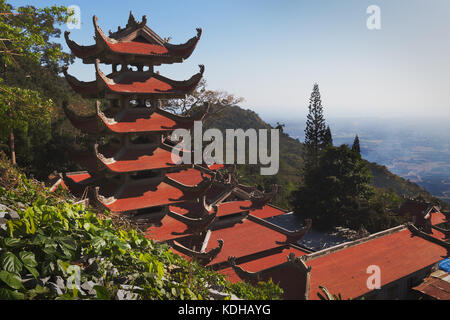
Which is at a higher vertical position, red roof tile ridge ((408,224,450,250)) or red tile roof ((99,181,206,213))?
red tile roof ((99,181,206,213))

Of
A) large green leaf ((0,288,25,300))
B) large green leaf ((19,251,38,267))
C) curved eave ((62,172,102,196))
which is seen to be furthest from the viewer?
curved eave ((62,172,102,196))

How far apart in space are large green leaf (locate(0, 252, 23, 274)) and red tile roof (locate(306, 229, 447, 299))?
8879 mm

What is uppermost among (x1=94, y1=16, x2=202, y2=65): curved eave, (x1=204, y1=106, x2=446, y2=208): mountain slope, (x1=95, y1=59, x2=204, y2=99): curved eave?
(x1=94, y1=16, x2=202, y2=65): curved eave

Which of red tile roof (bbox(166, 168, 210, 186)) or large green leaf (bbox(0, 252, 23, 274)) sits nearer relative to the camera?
large green leaf (bbox(0, 252, 23, 274))

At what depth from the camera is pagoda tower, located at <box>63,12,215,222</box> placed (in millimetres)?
11086

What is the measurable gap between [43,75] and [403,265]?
36083 millimetres

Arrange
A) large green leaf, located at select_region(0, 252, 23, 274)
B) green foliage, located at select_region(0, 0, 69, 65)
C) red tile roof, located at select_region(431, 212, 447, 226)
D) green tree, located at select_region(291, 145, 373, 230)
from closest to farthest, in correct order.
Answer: large green leaf, located at select_region(0, 252, 23, 274) < green foliage, located at select_region(0, 0, 69, 65) < red tile roof, located at select_region(431, 212, 447, 226) < green tree, located at select_region(291, 145, 373, 230)

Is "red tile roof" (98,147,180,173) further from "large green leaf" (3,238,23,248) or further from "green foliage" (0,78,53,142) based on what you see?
"large green leaf" (3,238,23,248)

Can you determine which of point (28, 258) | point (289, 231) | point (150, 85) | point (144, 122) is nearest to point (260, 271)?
point (289, 231)

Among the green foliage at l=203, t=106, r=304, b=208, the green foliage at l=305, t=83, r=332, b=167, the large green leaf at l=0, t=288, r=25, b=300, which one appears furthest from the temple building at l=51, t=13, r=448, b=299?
the green foliage at l=305, t=83, r=332, b=167

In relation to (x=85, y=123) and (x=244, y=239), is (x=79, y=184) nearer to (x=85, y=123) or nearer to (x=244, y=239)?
(x=85, y=123)

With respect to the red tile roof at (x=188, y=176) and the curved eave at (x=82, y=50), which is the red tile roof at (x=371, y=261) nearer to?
the red tile roof at (x=188, y=176)

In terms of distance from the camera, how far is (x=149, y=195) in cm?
1152
